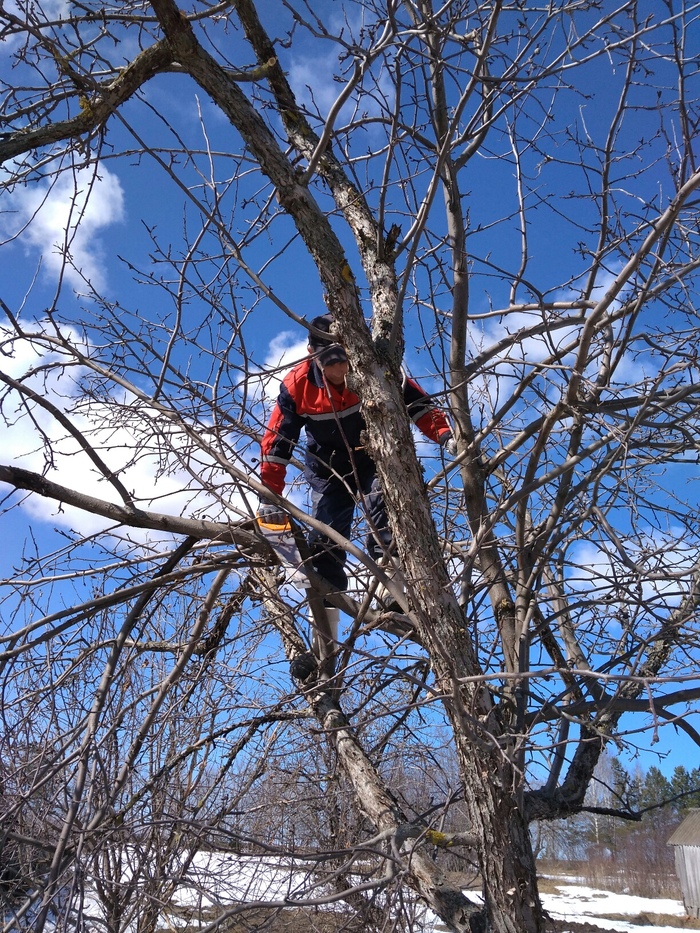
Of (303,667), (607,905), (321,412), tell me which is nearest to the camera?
(321,412)

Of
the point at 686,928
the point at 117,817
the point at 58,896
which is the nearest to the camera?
the point at 58,896

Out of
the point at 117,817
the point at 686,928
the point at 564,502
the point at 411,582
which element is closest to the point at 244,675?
the point at 117,817

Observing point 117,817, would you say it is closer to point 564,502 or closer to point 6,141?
point 564,502

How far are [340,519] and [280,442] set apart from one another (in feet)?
2.42

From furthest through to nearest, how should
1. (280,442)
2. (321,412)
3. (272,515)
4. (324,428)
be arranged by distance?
(324,428) < (321,412) < (280,442) < (272,515)

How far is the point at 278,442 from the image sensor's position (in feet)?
11.3

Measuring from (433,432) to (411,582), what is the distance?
1.24m

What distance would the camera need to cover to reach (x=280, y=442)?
3.43 metres

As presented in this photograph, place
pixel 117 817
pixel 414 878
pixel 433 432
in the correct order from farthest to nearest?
pixel 433 432 < pixel 117 817 < pixel 414 878

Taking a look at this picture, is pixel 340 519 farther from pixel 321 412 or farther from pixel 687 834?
pixel 687 834

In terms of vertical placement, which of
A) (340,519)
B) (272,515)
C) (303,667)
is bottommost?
(303,667)

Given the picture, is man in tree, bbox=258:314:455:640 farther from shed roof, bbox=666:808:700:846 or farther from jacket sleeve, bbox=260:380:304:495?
shed roof, bbox=666:808:700:846

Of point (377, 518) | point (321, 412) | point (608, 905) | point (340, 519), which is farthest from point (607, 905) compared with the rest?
point (321, 412)

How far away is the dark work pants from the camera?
3.52 metres
